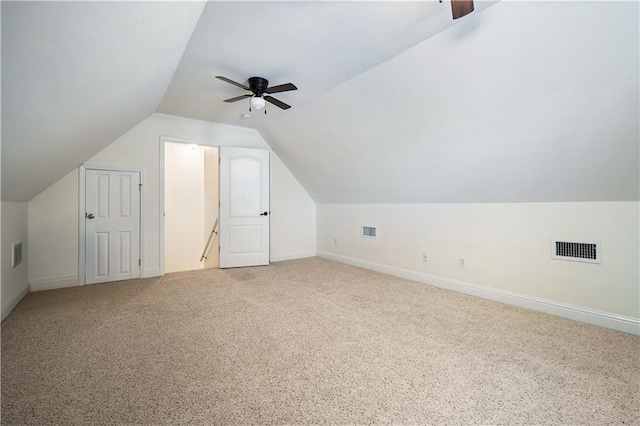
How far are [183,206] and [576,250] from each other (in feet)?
21.0

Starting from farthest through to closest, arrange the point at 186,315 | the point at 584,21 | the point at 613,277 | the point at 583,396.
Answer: the point at 186,315 < the point at 613,277 < the point at 584,21 < the point at 583,396

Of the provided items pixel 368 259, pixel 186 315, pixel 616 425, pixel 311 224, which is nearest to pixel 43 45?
pixel 186 315

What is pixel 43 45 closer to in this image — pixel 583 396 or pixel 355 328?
pixel 355 328

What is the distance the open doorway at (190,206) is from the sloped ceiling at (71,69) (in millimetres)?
2953

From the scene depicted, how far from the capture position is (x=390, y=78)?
8.97 feet

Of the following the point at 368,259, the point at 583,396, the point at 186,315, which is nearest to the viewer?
the point at 583,396

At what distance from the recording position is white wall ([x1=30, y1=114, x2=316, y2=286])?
357 cm

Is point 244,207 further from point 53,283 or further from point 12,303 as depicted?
point 12,303

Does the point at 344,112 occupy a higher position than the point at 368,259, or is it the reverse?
the point at 344,112

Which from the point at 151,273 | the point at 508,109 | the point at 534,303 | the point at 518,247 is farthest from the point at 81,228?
the point at 534,303

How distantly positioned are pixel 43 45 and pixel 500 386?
285 centimetres

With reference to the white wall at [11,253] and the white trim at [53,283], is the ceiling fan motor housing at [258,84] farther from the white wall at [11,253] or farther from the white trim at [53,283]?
the white trim at [53,283]

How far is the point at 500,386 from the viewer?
1.62 m

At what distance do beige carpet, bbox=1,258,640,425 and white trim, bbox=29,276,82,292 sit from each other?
1.27 ft
